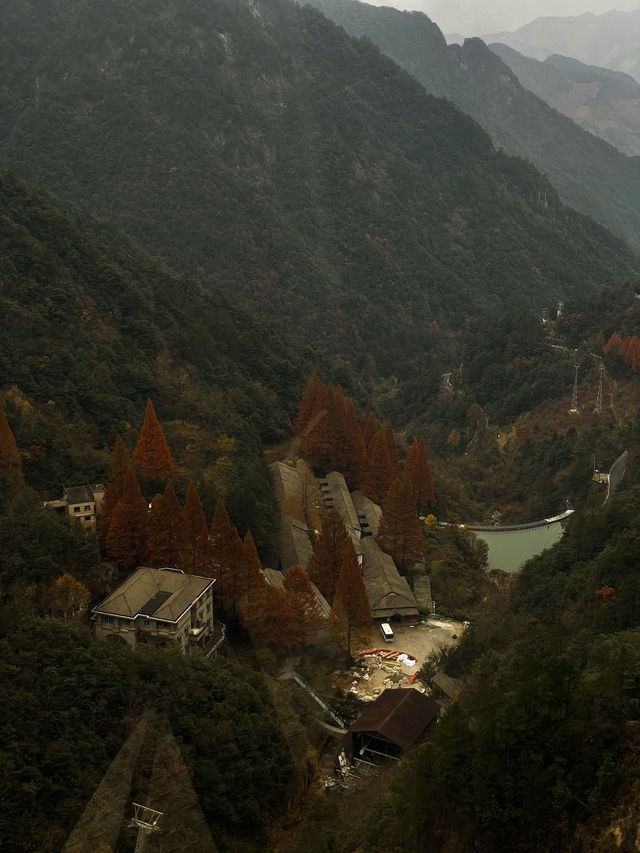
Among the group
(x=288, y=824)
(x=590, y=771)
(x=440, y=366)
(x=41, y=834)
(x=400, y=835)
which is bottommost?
(x=440, y=366)

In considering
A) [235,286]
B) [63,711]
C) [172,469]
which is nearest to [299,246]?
[235,286]

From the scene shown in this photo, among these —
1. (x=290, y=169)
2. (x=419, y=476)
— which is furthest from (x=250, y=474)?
(x=290, y=169)

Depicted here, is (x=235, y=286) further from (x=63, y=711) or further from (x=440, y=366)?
(x=63, y=711)

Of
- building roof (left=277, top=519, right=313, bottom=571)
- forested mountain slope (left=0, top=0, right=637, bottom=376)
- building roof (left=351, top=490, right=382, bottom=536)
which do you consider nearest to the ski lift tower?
building roof (left=277, top=519, right=313, bottom=571)

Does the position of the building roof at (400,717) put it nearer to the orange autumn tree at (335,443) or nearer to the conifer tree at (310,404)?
the orange autumn tree at (335,443)

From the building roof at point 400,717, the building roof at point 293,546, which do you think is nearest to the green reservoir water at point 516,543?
the building roof at point 293,546

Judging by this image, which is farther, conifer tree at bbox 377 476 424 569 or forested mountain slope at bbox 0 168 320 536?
conifer tree at bbox 377 476 424 569

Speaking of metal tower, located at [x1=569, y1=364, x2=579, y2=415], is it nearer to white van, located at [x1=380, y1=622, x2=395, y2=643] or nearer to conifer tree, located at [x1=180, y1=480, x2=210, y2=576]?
white van, located at [x1=380, y1=622, x2=395, y2=643]
